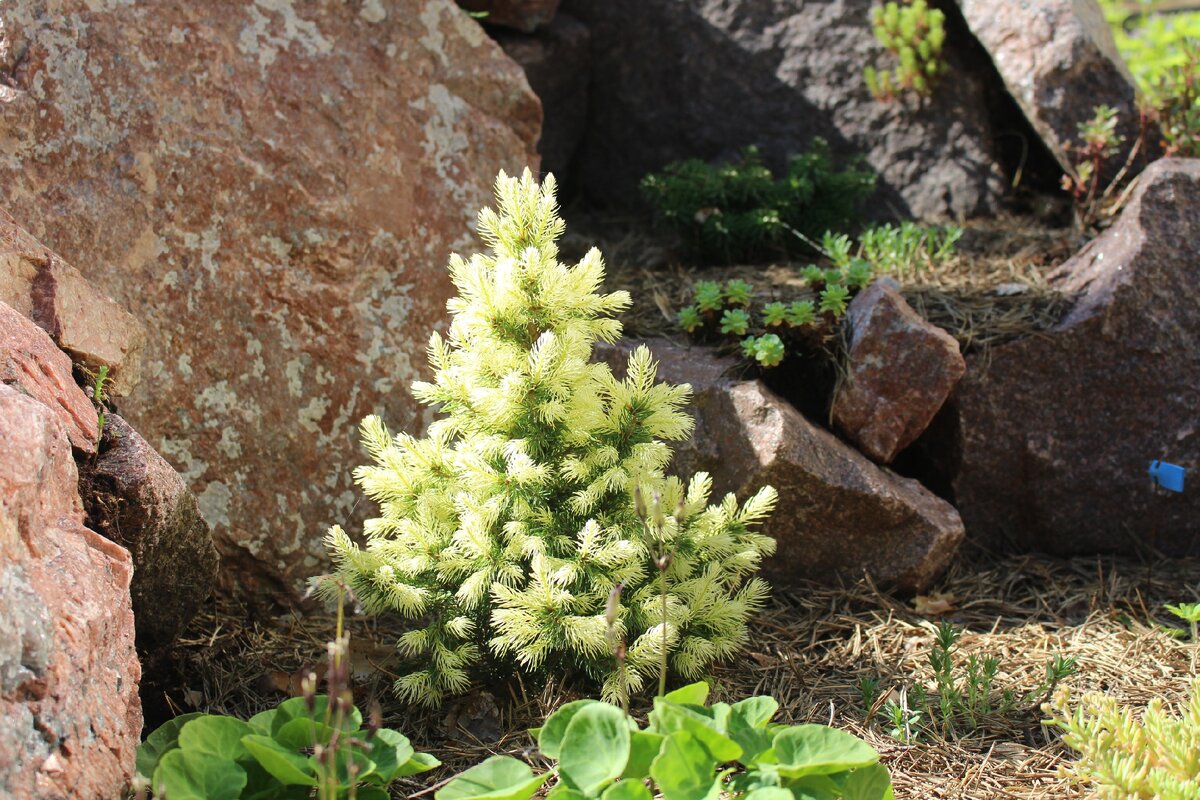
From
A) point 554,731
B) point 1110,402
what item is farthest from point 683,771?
point 1110,402

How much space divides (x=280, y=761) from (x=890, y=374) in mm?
2116

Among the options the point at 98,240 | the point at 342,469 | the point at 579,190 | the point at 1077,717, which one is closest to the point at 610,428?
the point at 342,469

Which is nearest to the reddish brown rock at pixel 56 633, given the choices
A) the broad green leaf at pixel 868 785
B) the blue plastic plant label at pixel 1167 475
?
the broad green leaf at pixel 868 785

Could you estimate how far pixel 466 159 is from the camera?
3.50m

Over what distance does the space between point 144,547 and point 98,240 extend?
0.98 metres

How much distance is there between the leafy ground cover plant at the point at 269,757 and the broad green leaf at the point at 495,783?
14 centimetres

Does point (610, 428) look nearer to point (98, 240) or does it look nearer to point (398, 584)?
point (398, 584)

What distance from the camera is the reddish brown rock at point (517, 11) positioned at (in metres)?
4.59

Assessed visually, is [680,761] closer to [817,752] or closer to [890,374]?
[817,752]

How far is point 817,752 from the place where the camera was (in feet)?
6.66

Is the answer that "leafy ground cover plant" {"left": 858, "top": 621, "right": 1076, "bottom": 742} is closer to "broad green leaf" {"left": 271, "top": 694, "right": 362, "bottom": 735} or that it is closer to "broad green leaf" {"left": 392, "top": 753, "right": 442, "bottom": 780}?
"broad green leaf" {"left": 392, "top": 753, "right": 442, "bottom": 780}

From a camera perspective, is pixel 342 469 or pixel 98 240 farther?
pixel 342 469

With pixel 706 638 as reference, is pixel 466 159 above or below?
above

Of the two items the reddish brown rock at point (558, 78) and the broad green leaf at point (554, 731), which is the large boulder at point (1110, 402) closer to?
the broad green leaf at point (554, 731)
